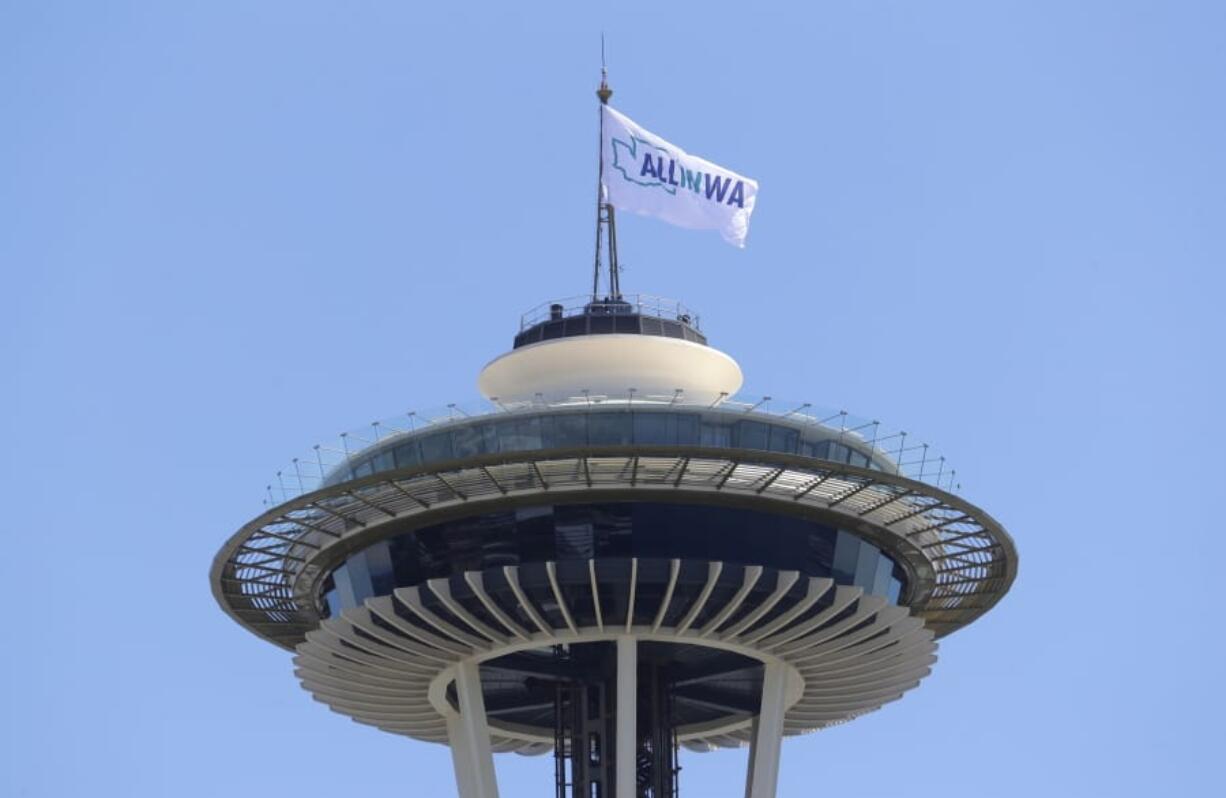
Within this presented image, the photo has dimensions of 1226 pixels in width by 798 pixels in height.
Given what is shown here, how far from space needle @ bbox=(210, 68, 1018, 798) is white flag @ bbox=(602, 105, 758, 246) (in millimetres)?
916

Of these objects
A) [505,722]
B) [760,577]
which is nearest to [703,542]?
[760,577]

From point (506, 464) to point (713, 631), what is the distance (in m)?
8.98

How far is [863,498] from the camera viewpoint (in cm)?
8406

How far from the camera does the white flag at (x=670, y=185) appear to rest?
92.3 metres

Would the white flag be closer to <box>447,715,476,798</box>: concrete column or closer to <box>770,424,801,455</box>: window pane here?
<box>770,424,801,455</box>: window pane

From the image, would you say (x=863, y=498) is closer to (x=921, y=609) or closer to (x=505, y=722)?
(x=921, y=609)

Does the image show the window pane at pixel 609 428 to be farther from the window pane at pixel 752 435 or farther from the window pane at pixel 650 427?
the window pane at pixel 752 435

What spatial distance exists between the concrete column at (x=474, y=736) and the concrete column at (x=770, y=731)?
327 inches

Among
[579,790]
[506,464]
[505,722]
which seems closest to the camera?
[506,464]

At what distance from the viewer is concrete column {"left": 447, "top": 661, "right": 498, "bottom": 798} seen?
287 feet

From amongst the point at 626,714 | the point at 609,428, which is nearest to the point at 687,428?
the point at 609,428

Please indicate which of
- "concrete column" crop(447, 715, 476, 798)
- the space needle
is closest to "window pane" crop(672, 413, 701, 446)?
the space needle

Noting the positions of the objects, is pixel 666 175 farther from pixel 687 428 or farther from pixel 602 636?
pixel 602 636

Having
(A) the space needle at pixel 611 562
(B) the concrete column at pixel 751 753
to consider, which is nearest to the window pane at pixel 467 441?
(A) the space needle at pixel 611 562
